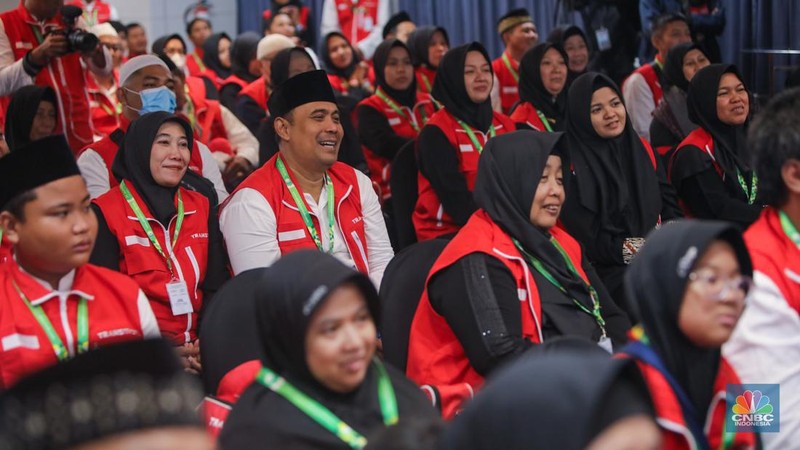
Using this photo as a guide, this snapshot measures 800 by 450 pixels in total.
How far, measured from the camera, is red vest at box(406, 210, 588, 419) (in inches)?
104

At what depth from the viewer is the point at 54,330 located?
2.37 meters

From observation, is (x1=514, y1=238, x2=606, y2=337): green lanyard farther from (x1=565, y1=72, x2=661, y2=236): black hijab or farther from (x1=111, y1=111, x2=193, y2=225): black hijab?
(x1=111, y1=111, x2=193, y2=225): black hijab

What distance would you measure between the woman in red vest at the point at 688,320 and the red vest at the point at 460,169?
221 cm

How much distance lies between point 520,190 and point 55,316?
125 cm

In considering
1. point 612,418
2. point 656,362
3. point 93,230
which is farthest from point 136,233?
point 612,418

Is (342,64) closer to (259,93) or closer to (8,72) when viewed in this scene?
(259,93)

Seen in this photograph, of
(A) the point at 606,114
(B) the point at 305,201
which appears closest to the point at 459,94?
(A) the point at 606,114

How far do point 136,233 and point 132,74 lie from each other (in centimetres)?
131

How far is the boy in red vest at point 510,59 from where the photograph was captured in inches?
266

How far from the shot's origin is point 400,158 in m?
4.30

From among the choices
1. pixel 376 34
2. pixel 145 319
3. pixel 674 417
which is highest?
pixel 376 34

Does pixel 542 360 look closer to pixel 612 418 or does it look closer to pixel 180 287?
pixel 612 418

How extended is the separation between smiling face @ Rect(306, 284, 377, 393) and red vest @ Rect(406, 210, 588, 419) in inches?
25.3

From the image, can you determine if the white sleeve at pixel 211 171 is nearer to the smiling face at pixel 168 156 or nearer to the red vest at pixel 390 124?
the smiling face at pixel 168 156
